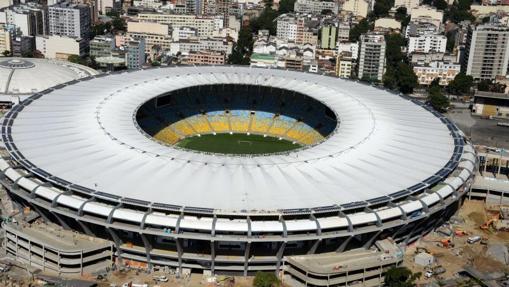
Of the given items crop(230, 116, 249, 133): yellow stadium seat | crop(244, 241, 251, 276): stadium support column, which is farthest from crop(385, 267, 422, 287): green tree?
crop(230, 116, 249, 133): yellow stadium seat

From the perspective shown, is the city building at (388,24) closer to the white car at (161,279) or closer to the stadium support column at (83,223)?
the stadium support column at (83,223)

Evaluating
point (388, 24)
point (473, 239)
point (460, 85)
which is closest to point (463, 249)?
point (473, 239)

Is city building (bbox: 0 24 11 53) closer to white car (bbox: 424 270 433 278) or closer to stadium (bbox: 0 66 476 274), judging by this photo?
stadium (bbox: 0 66 476 274)

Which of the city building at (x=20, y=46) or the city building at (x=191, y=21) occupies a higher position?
the city building at (x=191, y=21)

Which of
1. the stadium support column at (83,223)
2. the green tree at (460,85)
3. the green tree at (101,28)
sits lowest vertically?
the stadium support column at (83,223)

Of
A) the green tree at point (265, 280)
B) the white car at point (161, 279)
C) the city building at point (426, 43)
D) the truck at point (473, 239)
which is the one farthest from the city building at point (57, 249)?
the city building at point (426, 43)

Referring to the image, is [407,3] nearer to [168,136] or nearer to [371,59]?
[371,59]

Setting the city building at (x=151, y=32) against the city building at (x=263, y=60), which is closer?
the city building at (x=263, y=60)

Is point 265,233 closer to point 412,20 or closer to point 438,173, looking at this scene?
point 438,173

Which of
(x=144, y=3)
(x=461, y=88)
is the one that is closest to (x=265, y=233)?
(x=461, y=88)
